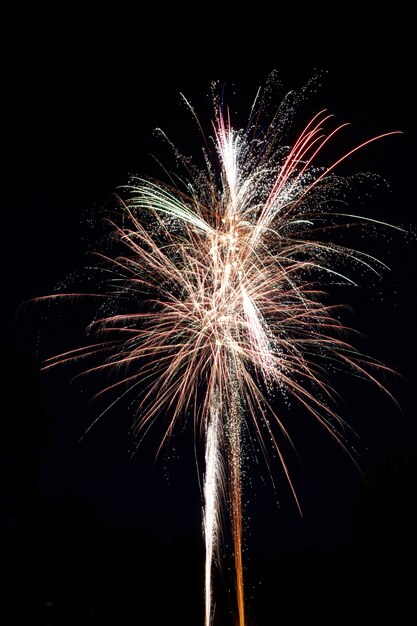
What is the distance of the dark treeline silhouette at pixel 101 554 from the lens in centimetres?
1555

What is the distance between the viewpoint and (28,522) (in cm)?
1709

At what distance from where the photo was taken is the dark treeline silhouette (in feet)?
51.0

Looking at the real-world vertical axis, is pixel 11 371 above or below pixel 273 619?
above

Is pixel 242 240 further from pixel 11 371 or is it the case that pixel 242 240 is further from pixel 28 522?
pixel 28 522

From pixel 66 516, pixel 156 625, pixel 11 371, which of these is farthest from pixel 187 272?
pixel 156 625

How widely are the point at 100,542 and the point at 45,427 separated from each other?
3199mm

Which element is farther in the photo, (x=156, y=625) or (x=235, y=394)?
(x=156, y=625)

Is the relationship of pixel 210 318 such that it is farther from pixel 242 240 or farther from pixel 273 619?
pixel 273 619

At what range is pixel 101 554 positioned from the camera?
17.7 m

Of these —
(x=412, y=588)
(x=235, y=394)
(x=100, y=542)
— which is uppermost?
(x=235, y=394)

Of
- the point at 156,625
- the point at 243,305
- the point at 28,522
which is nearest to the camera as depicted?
the point at 243,305

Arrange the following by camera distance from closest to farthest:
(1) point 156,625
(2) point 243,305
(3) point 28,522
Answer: (2) point 243,305
(3) point 28,522
(1) point 156,625

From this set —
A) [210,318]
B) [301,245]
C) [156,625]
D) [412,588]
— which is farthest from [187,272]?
[156,625]

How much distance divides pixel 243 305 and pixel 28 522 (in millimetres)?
7675
